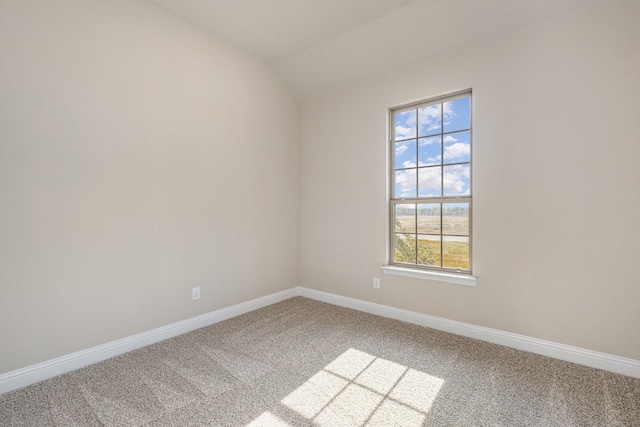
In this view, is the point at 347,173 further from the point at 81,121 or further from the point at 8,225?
the point at 8,225

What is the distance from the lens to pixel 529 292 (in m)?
2.37

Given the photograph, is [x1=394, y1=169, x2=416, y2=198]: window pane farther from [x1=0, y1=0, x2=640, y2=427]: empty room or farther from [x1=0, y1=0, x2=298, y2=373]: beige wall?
[x1=0, y1=0, x2=298, y2=373]: beige wall

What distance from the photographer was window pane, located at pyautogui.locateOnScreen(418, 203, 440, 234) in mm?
2883

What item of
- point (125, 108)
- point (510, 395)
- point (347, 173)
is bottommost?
point (510, 395)

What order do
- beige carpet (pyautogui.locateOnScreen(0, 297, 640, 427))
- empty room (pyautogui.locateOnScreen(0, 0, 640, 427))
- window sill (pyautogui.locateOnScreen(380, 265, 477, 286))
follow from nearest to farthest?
beige carpet (pyautogui.locateOnScreen(0, 297, 640, 427)) < empty room (pyautogui.locateOnScreen(0, 0, 640, 427)) < window sill (pyautogui.locateOnScreen(380, 265, 477, 286))

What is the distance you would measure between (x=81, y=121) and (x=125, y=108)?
0.33 m

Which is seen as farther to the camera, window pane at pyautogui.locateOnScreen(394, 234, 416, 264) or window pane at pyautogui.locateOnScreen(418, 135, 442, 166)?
window pane at pyautogui.locateOnScreen(394, 234, 416, 264)

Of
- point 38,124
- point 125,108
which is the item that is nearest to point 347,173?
point 125,108

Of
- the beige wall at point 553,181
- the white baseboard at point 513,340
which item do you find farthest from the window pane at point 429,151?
the white baseboard at point 513,340

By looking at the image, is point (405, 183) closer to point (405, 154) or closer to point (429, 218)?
point (405, 154)

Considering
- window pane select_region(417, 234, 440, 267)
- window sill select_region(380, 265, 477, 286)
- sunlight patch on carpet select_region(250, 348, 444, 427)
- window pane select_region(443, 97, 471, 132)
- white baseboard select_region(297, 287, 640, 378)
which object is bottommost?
sunlight patch on carpet select_region(250, 348, 444, 427)

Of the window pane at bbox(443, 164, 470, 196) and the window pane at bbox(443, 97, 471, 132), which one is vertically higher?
the window pane at bbox(443, 97, 471, 132)

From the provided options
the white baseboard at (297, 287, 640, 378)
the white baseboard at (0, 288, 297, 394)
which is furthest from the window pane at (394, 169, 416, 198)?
the white baseboard at (0, 288, 297, 394)

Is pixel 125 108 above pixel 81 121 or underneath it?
above
